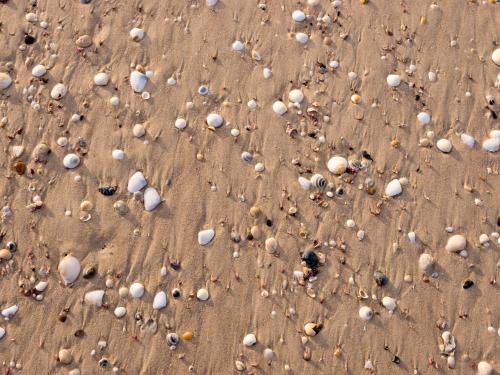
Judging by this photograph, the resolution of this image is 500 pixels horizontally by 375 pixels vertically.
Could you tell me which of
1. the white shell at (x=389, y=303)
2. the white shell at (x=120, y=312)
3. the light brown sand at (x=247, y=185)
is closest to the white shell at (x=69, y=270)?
the light brown sand at (x=247, y=185)

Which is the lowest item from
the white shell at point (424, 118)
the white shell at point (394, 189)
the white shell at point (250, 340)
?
the white shell at point (250, 340)

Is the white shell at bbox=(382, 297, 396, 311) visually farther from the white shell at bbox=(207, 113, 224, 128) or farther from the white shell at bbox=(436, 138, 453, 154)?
the white shell at bbox=(207, 113, 224, 128)

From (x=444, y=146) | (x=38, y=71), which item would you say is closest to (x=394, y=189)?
(x=444, y=146)

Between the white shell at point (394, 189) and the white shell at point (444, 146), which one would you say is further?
the white shell at point (444, 146)

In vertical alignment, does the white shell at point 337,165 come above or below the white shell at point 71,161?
below

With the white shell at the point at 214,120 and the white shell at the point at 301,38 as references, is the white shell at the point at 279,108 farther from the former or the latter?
the white shell at the point at 301,38

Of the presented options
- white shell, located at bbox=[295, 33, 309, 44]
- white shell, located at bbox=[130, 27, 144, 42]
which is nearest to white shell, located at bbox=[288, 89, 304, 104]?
white shell, located at bbox=[295, 33, 309, 44]

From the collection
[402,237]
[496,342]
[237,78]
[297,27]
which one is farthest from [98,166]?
[496,342]
